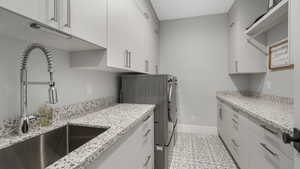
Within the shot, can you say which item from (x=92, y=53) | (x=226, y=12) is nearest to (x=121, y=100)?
(x=92, y=53)

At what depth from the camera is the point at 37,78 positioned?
96cm

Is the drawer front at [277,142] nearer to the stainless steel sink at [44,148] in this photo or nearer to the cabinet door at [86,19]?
the stainless steel sink at [44,148]

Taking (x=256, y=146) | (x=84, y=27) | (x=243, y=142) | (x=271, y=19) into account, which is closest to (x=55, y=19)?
(x=84, y=27)

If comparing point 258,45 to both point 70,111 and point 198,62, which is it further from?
point 70,111

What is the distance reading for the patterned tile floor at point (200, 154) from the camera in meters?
1.93

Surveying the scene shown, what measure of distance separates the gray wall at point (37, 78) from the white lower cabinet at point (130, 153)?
2.09 feet

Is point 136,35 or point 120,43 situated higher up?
point 136,35

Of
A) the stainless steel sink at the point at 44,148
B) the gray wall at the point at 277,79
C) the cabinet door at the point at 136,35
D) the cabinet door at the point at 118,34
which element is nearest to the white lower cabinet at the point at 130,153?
the stainless steel sink at the point at 44,148

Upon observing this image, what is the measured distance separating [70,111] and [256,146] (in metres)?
1.72

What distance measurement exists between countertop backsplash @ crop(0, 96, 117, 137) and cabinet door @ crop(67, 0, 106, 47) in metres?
0.62

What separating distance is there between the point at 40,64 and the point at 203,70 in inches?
115

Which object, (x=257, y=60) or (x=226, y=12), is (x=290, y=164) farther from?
(x=226, y=12)

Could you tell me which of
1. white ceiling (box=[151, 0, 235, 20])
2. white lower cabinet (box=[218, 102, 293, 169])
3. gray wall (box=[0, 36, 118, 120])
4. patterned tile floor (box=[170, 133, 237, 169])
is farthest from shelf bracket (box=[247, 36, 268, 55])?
gray wall (box=[0, 36, 118, 120])

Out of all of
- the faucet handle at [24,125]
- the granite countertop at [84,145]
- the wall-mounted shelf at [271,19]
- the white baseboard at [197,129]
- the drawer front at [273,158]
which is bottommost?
the white baseboard at [197,129]
